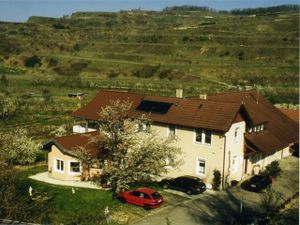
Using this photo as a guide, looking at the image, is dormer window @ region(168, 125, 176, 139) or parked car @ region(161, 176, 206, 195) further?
dormer window @ region(168, 125, 176, 139)

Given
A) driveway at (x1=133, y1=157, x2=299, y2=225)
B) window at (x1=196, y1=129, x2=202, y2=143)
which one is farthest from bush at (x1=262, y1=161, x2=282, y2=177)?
window at (x1=196, y1=129, x2=202, y2=143)

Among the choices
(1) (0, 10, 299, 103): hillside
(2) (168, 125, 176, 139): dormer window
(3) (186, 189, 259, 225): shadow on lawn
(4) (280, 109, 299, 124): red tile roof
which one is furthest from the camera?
(1) (0, 10, 299, 103): hillside

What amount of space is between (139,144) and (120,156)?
2.42 metres

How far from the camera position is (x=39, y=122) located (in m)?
59.1

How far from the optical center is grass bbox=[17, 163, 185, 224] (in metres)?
29.0

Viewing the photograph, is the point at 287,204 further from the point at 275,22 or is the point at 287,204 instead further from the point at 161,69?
the point at 275,22

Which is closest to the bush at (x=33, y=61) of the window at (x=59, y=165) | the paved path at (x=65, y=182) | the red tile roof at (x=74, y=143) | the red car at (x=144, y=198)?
the red tile roof at (x=74, y=143)

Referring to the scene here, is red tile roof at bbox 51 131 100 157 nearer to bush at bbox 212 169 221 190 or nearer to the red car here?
the red car

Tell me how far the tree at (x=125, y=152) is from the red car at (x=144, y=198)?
3.89 ft

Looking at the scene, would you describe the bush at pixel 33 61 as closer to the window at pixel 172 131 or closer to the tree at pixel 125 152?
the window at pixel 172 131

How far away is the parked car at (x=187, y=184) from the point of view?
33281 millimetres

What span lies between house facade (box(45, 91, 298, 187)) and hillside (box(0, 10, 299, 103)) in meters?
37.6

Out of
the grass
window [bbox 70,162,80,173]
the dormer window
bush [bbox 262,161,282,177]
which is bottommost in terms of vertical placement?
the grass

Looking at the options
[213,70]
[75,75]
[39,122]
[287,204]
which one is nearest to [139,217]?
[287,204]
